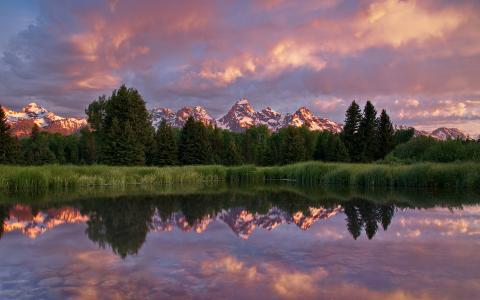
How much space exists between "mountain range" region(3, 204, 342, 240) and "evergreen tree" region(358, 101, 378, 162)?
41.7 meters

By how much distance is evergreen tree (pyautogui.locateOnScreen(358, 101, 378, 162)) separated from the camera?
5144 centimetres

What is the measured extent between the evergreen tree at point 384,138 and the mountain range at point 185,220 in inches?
1695

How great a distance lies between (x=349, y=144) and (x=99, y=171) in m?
36.0

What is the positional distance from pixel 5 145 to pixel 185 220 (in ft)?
129

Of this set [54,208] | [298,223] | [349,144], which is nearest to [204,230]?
[298,223]

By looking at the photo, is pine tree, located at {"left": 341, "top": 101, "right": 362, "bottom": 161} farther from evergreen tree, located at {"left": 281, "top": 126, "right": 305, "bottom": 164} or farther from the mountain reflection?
the mountain reflection

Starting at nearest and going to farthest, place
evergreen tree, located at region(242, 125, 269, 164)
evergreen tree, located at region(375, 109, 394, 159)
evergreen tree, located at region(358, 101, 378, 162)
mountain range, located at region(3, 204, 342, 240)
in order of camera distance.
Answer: mountain range, located at region(3, 204, 342, 240)
evergreen tree, located at region(358, 101, 378, 162)
evergreen tree, located at region(375, 109, 394, 159)
evergreen tree, located at region(242, 125, 269, 164)

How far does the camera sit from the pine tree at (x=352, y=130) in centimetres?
5227

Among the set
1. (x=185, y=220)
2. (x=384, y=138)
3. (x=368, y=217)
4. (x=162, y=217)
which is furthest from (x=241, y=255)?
(x=384, y=138)

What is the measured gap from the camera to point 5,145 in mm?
41812

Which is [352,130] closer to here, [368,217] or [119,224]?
[368,217]

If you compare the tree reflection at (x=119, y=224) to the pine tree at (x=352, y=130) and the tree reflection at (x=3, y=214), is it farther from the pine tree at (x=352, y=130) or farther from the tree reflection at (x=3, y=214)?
the pine tree at (x=352, y=130)

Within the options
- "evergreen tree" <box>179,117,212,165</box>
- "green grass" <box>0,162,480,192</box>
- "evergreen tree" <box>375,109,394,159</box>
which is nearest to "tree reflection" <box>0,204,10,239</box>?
"green grass" <box>0,162,480,192</box>

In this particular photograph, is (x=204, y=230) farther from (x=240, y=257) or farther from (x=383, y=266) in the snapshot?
(x=383, y=266)
